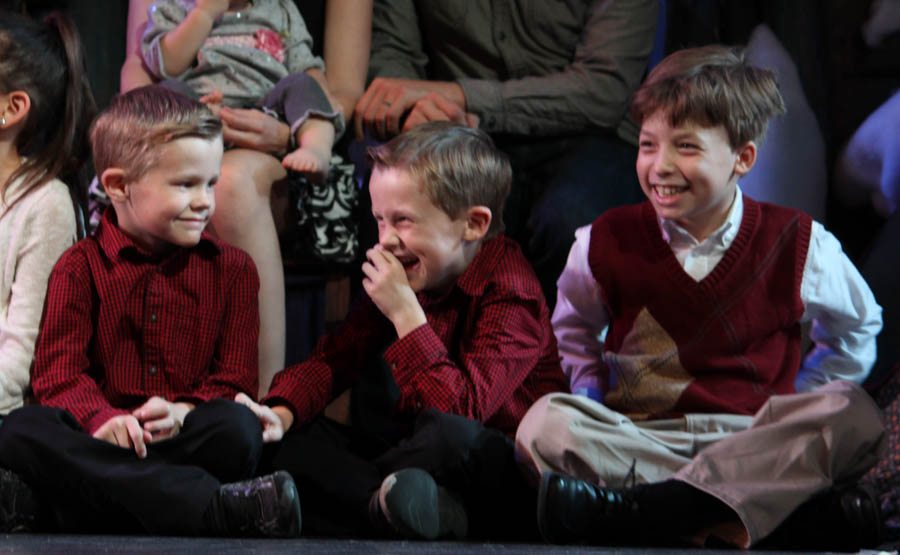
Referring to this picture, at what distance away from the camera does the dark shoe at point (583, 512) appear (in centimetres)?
143

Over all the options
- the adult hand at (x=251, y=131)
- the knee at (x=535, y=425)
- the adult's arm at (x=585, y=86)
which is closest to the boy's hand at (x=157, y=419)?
the knee at (x=535, y=425)

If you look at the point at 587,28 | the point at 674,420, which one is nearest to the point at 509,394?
the point at 674,420

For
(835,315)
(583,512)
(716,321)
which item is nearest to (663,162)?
(716,321)

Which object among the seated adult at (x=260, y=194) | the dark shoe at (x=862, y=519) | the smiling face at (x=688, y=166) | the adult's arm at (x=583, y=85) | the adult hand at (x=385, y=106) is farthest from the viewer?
the adult's arm at (x=583, y=85)

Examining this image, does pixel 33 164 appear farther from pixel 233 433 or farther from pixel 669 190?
pixel 669 190

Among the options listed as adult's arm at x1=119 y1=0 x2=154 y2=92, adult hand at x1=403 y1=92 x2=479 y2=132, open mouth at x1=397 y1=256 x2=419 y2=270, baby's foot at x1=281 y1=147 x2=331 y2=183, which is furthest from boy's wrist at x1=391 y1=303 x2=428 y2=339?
adult's arm at x1=119 y1=0 x2=154 y2=92

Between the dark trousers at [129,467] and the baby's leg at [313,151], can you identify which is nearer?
the dark trousers at [129,467]

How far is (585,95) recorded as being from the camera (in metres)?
2.27

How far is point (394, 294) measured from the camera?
1646 millimetres

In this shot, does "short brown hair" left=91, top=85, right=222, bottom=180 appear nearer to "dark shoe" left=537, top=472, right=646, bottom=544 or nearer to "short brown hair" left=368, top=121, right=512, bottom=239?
"short brown hair" left=368, top=121, right=512, bottom=239

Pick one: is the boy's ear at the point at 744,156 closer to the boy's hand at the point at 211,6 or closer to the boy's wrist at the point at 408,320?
the boy's wrist at the point at 408,320

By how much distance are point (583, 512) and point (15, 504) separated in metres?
0.81

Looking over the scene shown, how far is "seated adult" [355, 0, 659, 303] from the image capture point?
→ 6.81ft

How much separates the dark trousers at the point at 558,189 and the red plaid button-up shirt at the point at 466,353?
230mm
